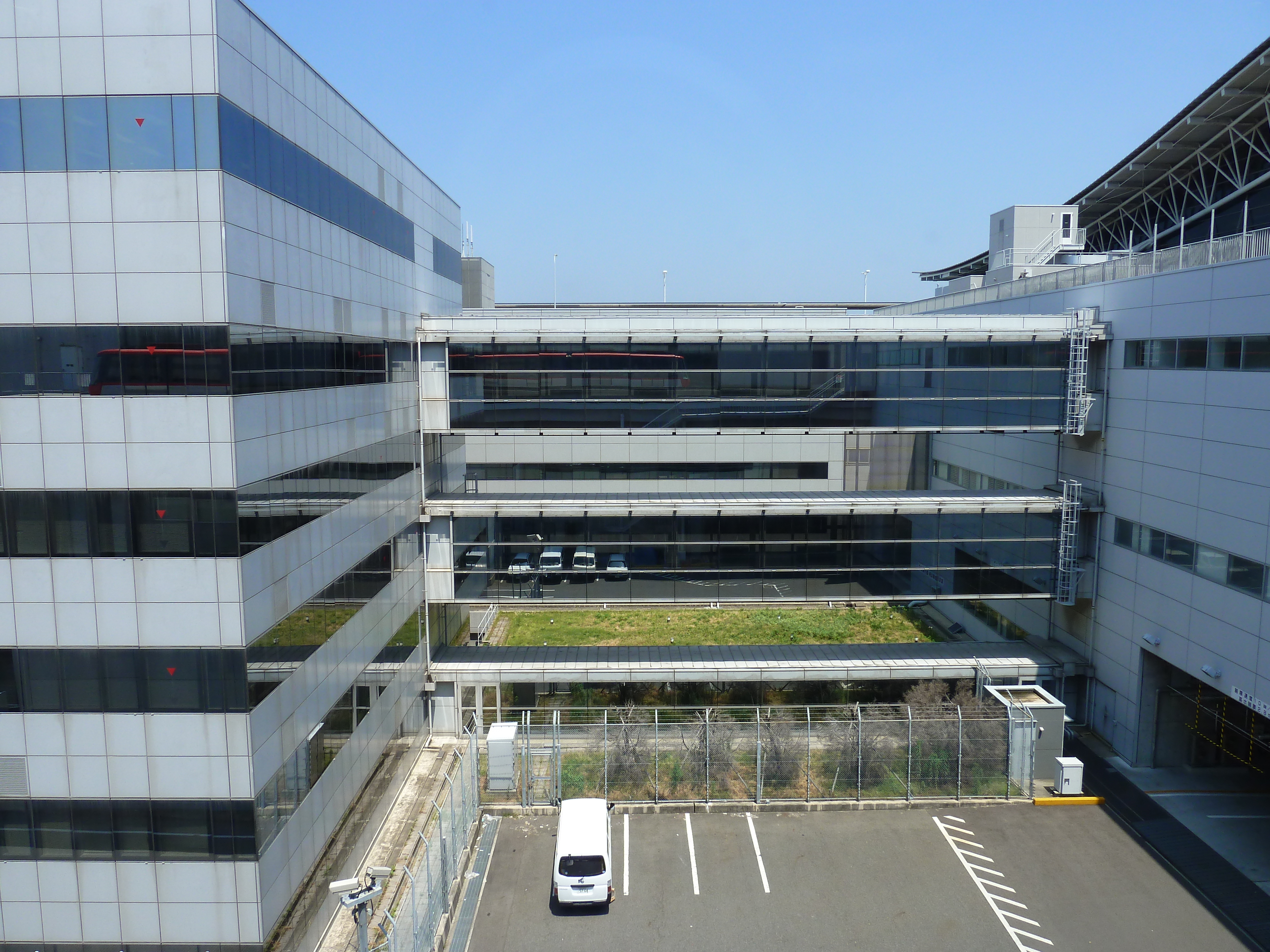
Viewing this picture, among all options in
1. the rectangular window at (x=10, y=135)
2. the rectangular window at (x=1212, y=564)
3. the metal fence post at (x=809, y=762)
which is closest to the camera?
the rectangular window at (x=10, y=135)

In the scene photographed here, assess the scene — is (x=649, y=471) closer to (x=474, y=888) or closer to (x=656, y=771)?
(x=656, y=771)

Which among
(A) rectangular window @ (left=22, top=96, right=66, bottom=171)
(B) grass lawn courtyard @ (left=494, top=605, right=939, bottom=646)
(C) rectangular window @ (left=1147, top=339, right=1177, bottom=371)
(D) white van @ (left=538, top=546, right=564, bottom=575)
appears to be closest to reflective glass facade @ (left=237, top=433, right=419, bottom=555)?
(D) white van @ (left=538, top=546, right=564, bottom=575)

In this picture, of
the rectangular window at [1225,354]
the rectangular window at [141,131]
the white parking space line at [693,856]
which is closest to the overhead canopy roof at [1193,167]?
the rectangular window at [1225,354]

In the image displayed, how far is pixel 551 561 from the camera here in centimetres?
2523

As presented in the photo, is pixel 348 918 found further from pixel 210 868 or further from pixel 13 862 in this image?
pixel 13 862

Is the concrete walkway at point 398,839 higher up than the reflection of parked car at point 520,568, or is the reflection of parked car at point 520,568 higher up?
the reflection of parked car at point 520,568

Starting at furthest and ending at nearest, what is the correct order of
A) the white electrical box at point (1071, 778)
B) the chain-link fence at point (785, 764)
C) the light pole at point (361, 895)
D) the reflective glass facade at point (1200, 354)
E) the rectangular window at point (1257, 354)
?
the chain-link fence at point (785, 764) → the white electrical box at point (1071, 778) → the reflective glass facade at point (1200, 354) → the rectangular window at point (1257, 354) → the light pole at point (361, 895)

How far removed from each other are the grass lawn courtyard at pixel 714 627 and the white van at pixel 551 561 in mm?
6733

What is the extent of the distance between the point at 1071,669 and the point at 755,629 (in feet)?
38.5

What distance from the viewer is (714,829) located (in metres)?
20.5

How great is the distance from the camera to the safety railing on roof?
63.7 ft

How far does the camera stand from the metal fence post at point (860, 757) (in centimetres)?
2130

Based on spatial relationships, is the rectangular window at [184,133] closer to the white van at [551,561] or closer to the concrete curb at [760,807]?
the white van at [551,561]

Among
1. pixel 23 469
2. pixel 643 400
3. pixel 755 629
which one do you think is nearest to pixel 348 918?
pixel 23 469
